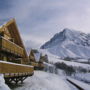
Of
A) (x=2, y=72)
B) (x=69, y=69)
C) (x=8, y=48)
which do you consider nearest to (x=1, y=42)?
(x=8, y=48)

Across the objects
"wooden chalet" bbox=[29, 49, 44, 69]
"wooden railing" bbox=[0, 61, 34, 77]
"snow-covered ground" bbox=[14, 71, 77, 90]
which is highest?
"wooden chalet" bbox=[29, 49, 44, 69]

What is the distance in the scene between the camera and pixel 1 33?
27969mm

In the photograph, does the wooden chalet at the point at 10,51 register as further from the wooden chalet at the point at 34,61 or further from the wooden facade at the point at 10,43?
the wooden chalet at the point at 34,61

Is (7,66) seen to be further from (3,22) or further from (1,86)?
(3,22)

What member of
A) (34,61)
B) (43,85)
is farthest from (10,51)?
(34,61)

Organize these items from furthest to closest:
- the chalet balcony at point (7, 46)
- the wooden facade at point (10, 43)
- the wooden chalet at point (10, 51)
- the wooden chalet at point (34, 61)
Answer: the wooden chalet at point (34, 61)
the wooden facade at point (10, 43)
the chalet balcony at point (7, 46)
the wooden chalet at point (10, 51)

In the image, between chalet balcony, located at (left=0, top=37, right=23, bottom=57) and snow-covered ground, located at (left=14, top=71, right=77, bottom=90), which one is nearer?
chalet balcony, located at (left=0, top=37, right=23, bottom=57)

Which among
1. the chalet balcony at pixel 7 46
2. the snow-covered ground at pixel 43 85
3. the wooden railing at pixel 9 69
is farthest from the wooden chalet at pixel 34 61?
the wooden railing at pixel 9 69

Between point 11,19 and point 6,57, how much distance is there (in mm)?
5205

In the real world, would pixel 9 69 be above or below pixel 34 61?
below

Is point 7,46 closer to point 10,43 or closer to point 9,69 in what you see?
point 10,43

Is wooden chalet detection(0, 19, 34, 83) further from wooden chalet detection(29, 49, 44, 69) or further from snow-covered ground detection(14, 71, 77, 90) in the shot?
wooden chalet detection(29, 49, 44, 69)

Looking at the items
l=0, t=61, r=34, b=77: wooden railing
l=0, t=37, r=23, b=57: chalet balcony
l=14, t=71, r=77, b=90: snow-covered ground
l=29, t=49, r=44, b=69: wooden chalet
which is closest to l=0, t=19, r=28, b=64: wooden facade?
l=0, t=37, r=23, b=57: chalet balcony

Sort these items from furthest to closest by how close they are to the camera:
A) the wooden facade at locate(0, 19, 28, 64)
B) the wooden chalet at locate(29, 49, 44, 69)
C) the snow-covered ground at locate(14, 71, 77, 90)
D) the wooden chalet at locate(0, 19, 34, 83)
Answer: the wooden chalet at locate(29, 49, 44, 69) → the snow-covered ground at locate(14, 71, 77, 90) → the wooden facade at locate(0, 19, 28, 64) → the wooden chalet at locate(0, 19, 34, 83)
